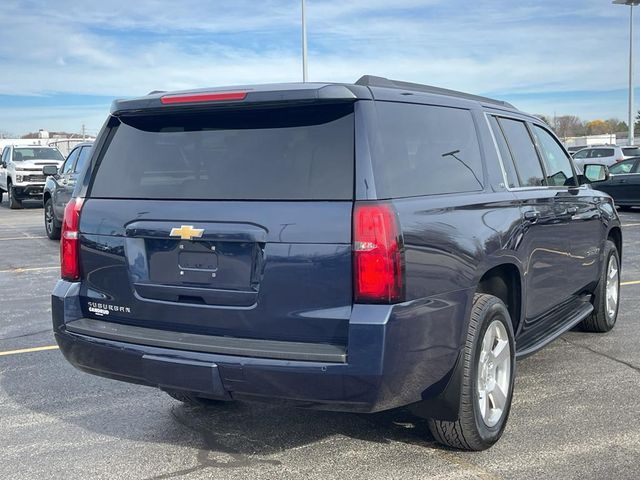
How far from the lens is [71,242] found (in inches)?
150

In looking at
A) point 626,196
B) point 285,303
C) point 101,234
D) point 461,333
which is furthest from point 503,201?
point 626,196

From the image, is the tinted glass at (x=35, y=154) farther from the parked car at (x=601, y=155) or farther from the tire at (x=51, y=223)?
the parked car at (x=601, y=155)

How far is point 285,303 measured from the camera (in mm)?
3188

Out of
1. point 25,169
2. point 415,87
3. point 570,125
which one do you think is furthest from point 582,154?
point 570,125

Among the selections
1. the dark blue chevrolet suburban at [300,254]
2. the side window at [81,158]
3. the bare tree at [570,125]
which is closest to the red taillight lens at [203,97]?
the dark blue chevrolet suburban at [300,254]

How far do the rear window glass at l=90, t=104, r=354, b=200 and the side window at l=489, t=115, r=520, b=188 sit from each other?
154 centimetres

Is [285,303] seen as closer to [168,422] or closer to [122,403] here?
[168,422]

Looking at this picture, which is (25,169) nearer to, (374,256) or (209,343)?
(209,343)

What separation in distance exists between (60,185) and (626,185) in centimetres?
1393

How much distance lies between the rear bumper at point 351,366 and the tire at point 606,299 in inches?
120

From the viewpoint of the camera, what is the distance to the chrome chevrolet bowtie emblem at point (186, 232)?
335cm

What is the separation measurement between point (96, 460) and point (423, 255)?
209 cm

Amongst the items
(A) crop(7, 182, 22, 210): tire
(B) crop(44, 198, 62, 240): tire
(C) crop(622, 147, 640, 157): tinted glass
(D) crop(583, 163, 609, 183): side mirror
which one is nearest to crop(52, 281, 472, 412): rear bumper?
(D) crop(583, 163, 609, 183): side mirror

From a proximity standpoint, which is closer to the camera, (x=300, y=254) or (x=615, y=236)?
(x=300, y=254)
